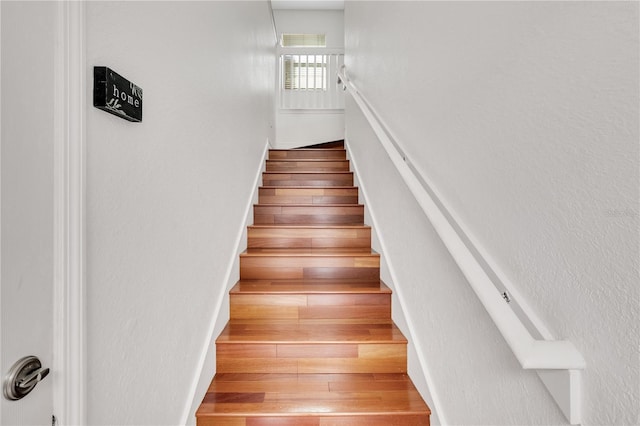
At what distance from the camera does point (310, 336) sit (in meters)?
1.46

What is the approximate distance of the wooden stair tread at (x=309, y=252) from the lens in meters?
1.91

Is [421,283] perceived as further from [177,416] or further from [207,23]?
[207,23]

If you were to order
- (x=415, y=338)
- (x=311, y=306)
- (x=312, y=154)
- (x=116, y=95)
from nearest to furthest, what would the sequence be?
(x=116, y=95) < (x=415, y=338) < (x=311, y=306) < (x=312, y=154)

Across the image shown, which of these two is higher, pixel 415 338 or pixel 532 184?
pixel 532 184

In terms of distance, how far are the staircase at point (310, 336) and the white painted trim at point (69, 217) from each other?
29.3 inches

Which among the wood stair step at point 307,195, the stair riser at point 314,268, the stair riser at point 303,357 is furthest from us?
the wood stair step at point 307,195

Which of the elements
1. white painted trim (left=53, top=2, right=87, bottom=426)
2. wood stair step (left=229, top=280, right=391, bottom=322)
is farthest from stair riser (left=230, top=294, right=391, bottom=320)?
white painted trim (left=53, top=2, right=87, bottom=426)

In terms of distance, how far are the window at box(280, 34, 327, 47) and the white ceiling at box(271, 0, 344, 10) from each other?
0.38 metres

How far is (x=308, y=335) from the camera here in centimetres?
147

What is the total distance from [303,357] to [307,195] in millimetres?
1428

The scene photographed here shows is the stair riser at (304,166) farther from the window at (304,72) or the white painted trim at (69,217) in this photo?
the white painted trim at (69,217)

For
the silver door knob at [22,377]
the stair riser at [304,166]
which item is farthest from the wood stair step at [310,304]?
the stair riser at [304,166]

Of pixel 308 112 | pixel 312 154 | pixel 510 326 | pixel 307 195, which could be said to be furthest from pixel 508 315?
pixel 308 112

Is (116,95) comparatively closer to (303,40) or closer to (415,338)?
(415,338)
